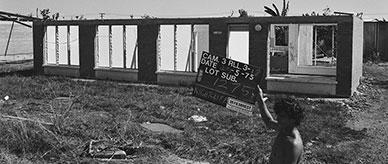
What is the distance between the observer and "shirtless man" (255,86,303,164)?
4512 mm

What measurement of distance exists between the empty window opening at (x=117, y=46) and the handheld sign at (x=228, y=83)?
43.4 feet

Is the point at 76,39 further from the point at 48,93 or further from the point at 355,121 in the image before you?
the point at 355,121

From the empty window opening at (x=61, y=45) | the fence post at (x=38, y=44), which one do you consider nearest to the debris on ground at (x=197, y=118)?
the empty window opening at (x=61, y=45)

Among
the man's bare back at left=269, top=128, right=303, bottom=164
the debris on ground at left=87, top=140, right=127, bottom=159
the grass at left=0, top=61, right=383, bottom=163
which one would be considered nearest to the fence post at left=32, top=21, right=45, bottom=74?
the grass at left=0, top=61, right=383, bottom=163

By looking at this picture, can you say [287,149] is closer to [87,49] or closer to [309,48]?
[87,49]

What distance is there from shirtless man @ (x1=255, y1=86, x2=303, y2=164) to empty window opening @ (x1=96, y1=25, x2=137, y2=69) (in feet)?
53.2

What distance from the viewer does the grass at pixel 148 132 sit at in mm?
7809

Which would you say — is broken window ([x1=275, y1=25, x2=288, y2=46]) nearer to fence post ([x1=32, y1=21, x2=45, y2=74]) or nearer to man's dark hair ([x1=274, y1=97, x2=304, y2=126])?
fence post ([x1=32, y1=21, x2=45, y2=74])

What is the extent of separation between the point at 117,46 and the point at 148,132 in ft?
38.8

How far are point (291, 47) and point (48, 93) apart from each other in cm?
1051

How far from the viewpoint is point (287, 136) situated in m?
4.60

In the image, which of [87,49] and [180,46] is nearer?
[180,46]

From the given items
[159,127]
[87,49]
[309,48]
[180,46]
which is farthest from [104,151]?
[309,48]

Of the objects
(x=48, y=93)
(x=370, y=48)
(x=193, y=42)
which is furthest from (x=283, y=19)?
(x=370, y=48)
